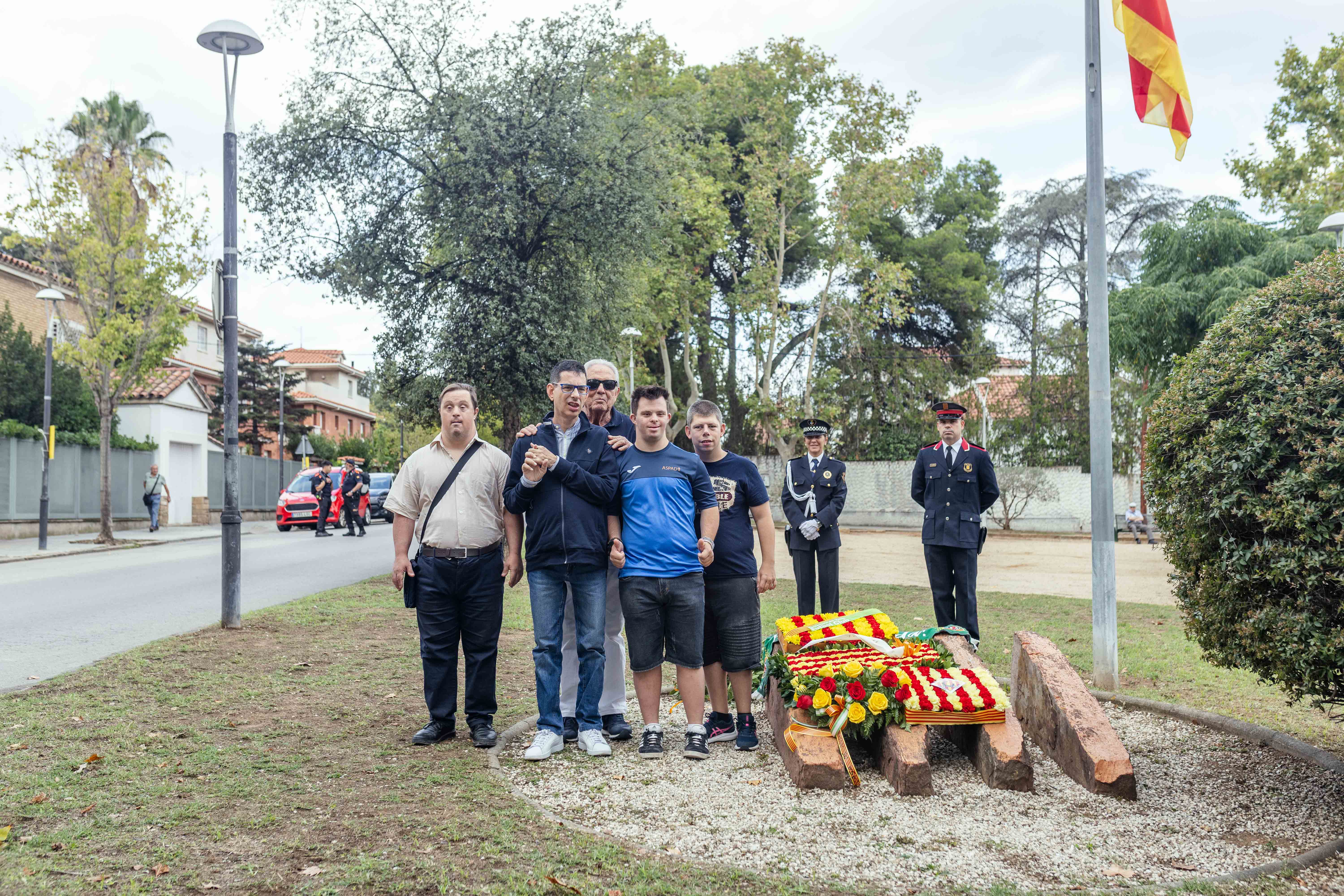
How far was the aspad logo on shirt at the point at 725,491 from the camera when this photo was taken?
245 inches

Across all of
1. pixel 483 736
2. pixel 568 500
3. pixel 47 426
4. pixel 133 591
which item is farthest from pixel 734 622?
pixel 47 426

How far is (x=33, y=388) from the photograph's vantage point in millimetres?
29109

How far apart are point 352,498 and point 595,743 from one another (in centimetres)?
2245

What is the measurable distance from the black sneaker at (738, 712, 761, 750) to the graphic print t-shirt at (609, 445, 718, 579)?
36.8 inches

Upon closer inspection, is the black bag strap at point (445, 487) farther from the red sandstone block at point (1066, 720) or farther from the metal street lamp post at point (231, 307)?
the metal street lamp post at point (231, 307)

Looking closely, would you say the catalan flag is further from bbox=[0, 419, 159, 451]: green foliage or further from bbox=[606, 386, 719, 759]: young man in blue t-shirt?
bbox=[0, 419, 159, 451]: green foliage

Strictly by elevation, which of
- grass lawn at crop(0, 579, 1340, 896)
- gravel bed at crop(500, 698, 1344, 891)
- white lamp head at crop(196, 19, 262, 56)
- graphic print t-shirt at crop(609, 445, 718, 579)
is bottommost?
gravel bed at crop(500, 698, 1344, 891)

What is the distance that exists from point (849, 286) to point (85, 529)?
83.4ft

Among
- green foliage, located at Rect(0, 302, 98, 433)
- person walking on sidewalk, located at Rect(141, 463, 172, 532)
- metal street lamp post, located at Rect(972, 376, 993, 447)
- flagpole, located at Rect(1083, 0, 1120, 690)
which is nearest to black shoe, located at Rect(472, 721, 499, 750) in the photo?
flagpole, located at Rect(1083, 0, 1120, 690)

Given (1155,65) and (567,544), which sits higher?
(1155,65)

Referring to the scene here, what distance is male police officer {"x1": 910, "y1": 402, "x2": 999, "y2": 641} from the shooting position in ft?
27.9

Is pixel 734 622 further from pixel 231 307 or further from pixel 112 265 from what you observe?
pixel 112 265

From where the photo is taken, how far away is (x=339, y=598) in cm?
1300

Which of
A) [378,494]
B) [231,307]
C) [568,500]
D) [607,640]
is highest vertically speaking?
[231,307]
